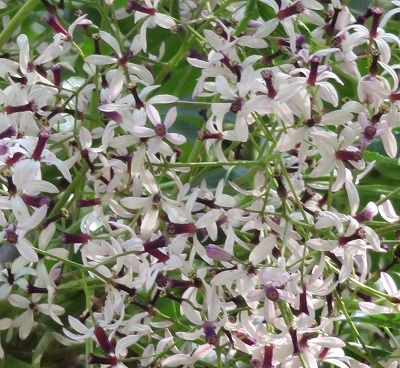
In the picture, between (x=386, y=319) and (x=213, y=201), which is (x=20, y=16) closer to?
(x=213, y=201)

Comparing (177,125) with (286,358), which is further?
(177,125)

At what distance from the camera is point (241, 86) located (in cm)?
62

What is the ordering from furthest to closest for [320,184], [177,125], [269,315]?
[177,125], [320,184], [269,315]

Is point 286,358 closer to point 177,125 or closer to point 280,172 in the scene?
point 280,172

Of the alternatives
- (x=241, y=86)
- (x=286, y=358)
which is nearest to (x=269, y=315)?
(x=286, y=358)

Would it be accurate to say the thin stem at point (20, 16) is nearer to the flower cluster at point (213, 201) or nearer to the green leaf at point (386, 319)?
the flower cluster at point (213, 201)

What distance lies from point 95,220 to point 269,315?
13cm

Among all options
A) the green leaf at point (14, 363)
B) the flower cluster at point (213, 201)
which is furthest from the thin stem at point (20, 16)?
the green leaf at point (14, 363)

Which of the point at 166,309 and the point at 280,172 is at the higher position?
the point at 280,172

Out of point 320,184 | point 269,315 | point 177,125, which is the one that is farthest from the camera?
point 177,125

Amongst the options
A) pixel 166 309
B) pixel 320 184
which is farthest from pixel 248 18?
pixel 166 309

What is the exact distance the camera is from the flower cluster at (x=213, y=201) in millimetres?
623

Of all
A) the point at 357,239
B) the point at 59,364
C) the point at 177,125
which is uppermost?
the point at 357,239

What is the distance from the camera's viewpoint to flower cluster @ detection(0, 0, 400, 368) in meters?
0.62
